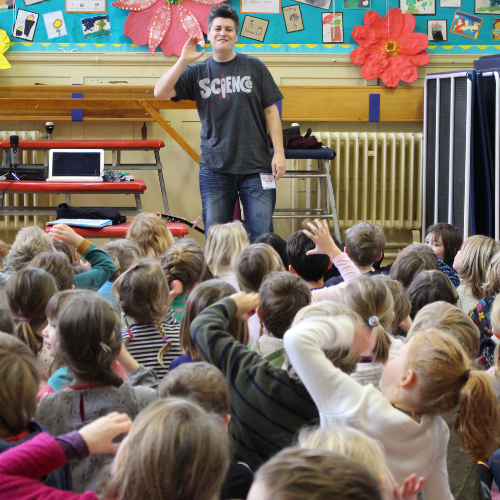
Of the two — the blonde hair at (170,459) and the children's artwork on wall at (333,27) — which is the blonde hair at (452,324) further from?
the children's artwork on wall at (333,27)

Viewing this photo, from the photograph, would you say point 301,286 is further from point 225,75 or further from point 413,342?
point 225,75

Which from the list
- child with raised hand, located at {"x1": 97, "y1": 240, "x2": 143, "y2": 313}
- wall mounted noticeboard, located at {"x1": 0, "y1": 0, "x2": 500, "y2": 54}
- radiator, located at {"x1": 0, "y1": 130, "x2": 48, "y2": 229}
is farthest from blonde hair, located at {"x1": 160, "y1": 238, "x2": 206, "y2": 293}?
wall mounted noticeboard, located at {"x1": 0, "y1": 0, "x2": 500, "y2": 54}

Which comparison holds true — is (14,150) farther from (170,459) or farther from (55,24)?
(170,459)

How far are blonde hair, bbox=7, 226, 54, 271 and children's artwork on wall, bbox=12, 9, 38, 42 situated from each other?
2767 millimetres

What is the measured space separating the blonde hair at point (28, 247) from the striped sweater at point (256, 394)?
1.23m

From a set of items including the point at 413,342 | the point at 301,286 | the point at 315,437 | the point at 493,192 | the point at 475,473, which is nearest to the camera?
the point at 315,437

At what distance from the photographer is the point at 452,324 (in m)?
1.44

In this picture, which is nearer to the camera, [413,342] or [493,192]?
[413,342]

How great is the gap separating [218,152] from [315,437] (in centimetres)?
250

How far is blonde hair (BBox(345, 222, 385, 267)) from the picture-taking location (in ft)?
7.80

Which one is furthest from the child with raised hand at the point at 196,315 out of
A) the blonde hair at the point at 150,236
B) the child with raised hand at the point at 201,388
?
the blonde hair at the point at 150,236

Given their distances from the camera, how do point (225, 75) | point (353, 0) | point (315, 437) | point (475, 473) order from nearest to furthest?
point (315, 437), point (475, 473), point (225, 75), point (353, 0)

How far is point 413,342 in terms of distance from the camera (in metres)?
1.14

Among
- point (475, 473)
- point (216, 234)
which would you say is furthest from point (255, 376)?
point (216, 234)
